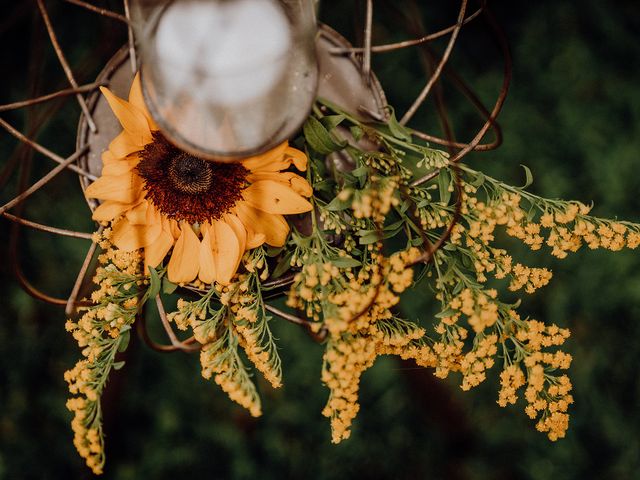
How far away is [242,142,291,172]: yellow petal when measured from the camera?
72 cm

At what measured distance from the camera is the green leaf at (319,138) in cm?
75

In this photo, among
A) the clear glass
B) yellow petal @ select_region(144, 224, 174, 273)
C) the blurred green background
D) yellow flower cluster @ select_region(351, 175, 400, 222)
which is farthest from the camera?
the blurred green background

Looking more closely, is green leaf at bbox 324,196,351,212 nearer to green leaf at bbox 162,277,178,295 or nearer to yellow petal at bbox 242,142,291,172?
yellow petal at bbox 242,142,291,172

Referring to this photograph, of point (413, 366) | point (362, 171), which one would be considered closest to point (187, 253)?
point (362, 171)

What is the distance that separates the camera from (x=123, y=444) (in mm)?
1502

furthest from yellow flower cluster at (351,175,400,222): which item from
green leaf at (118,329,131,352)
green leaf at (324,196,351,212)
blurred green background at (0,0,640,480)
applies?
blurred green background at (0,0,640,480)

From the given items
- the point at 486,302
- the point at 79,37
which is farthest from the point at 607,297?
the point at 79,37

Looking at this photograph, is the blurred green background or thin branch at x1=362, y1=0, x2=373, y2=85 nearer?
thin branch at x1=362, y1=0, x2=373, y2=85

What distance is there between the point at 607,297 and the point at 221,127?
1284 millimetres

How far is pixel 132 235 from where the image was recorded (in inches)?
30.4

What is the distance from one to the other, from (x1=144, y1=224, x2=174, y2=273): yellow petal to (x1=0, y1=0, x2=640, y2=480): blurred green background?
708mm

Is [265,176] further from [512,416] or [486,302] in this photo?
[512,416]

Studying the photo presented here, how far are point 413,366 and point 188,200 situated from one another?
84cm

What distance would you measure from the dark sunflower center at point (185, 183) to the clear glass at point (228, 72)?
0.19 meters
